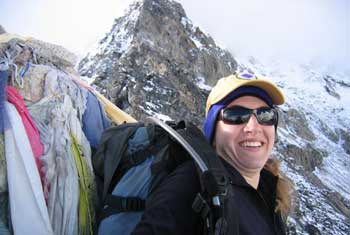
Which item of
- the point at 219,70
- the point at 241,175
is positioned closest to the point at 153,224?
the point at 241,175

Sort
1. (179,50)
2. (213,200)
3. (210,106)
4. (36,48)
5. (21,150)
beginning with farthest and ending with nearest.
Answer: (179,50) → (36,48) → (210,106) → (21,150) → (213,200)

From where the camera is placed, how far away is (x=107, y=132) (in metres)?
2.47

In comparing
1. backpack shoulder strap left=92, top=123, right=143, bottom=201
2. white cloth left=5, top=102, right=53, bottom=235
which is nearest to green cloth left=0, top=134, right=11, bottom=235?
white cloth left=5, top=102, right=53, bottom=235

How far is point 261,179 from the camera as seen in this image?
2615mm

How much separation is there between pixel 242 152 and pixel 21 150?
122 cm

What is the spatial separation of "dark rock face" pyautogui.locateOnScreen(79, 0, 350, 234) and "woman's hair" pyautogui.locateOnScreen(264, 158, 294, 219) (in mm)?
24690

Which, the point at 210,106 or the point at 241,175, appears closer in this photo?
the point at 241,175

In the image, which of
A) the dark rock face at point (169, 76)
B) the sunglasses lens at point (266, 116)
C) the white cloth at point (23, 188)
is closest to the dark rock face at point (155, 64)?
the dark rock face at point (169, 76)

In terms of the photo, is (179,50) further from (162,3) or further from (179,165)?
(179,165)

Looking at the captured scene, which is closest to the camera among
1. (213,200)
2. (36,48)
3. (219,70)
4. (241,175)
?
(213,200)

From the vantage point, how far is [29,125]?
85.1 inches

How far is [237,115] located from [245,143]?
173mm

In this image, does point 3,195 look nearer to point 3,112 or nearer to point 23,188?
point 23,188

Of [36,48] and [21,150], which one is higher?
[36,48]
